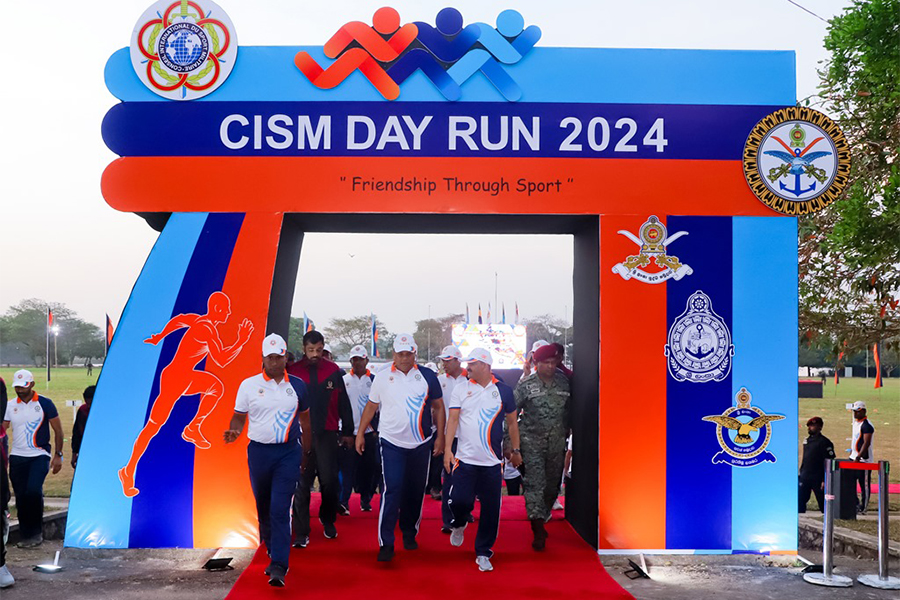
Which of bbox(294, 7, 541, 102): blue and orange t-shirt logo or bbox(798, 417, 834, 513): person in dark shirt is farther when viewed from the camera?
bbox(798, 417, 834, 513): person in dark shirt

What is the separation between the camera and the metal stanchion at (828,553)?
637 centimetres

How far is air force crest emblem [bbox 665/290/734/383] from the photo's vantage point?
7.00 metres

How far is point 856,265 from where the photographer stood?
357 inches

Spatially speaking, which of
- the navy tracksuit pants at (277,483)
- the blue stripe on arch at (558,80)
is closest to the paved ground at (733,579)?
the navy tracksuit pants at (277,483)


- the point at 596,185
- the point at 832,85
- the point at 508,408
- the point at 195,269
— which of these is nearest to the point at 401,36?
the point at 596,185

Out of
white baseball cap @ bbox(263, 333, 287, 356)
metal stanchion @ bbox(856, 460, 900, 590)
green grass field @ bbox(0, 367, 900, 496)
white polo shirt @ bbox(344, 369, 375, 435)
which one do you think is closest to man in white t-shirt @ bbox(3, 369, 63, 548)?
green grass field @ bbox(0, 367, 900, 496)

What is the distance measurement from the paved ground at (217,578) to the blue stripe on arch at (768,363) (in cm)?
30

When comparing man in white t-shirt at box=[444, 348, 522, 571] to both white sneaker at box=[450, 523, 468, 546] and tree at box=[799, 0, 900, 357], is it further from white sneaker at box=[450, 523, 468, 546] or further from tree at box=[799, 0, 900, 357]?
tree at box=[799, 0, 900, 357]

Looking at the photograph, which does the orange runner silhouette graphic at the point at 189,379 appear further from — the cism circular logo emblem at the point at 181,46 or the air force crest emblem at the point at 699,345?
the air force crest emblem at the point at 699,345

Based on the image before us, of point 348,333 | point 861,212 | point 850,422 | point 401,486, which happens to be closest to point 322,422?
point 401,486

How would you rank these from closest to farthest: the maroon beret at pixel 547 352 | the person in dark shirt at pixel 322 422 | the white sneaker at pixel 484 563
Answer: the white sneaker at pixel 484 563, the person in dark shirt at pixel 322 422, the maroon beret at pixel 547 352

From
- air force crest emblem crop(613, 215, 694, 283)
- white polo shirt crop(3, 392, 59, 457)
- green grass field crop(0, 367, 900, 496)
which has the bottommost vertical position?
green grass field crop(0, 367, 900, 496)

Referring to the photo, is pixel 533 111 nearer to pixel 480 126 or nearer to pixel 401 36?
pixel 480 126

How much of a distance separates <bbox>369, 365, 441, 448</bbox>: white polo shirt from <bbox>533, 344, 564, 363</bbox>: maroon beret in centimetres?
104
